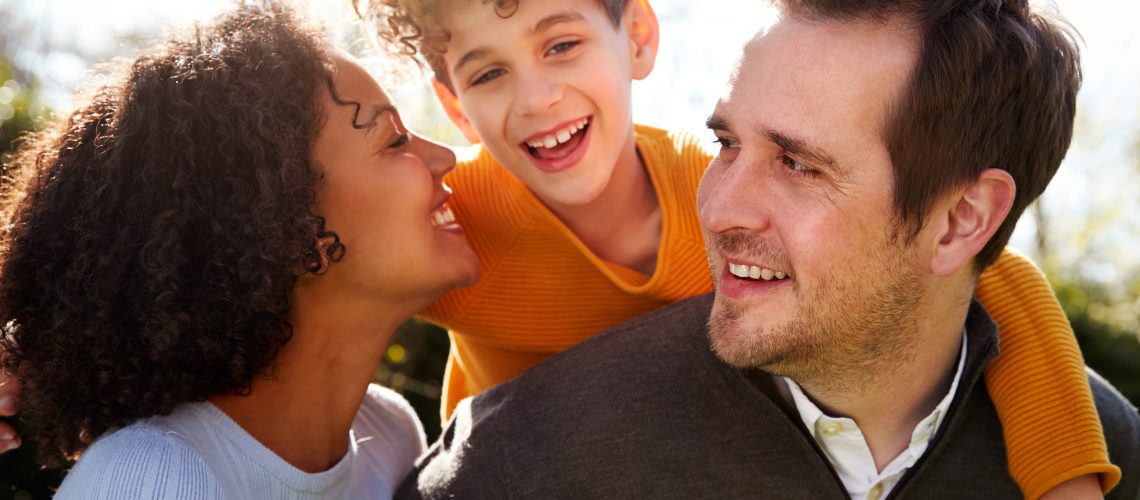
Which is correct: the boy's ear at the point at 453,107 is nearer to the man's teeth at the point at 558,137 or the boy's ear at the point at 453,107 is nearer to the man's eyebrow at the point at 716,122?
the man's teeth at the point at 558,137

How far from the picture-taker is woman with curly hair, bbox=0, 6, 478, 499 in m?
2.47

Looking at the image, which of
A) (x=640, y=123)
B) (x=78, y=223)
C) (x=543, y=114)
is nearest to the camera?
(x=78, y=223)

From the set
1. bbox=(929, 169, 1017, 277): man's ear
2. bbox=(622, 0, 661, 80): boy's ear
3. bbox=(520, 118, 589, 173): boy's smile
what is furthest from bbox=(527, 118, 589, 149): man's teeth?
bbox=(929, 169, 1017, 277): man's ear

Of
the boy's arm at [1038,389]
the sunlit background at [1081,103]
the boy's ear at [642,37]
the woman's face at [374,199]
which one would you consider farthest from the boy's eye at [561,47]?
the sunlit background at [1081,103]

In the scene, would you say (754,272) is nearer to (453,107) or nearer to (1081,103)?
(453,107)

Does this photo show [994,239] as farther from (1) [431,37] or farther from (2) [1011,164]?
(1) [431,37]

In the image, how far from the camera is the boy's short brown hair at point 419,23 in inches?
123

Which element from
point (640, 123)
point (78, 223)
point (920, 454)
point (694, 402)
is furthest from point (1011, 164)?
point (78, 223)

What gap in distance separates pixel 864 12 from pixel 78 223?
1.91m

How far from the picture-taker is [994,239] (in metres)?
2.71

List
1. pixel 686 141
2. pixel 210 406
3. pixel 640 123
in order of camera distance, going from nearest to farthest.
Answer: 1. pixel 210 406
2. pixel 686 141
3. pixel 640 123

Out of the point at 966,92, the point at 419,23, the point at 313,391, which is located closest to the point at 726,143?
the point at 966,92

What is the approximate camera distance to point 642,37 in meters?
3.57

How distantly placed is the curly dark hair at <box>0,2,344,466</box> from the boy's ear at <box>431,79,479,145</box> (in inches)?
28.7
